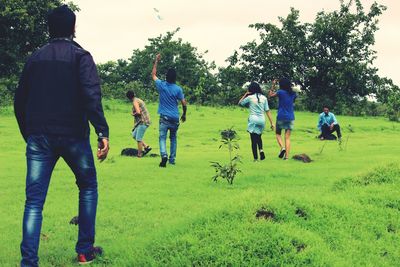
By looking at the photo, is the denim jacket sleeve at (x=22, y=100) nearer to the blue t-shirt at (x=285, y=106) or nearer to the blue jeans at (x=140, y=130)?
the blue jeans at (x=140, y=130)

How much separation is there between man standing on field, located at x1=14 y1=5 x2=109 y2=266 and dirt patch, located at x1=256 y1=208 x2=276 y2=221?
187cm

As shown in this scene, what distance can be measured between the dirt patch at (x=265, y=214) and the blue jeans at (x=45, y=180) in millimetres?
1808

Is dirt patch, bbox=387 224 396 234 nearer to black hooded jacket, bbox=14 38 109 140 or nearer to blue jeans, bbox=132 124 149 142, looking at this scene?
black hooded jacket, bbox=14 38 109 140

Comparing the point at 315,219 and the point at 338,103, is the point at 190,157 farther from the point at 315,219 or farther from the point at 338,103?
the point at 338,103

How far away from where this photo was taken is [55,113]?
504 centimetres

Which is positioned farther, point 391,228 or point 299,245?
point 391,228

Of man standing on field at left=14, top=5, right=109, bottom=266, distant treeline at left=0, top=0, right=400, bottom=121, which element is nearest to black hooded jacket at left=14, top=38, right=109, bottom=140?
man standing on field at left=14, top=5, right=109, bottom=266

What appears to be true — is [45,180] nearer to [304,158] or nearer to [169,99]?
[169,99]

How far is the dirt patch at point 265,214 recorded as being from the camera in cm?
600

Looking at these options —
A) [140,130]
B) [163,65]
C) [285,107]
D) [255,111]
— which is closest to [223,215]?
[255,111]

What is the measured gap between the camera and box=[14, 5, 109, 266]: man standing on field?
16.3 feet

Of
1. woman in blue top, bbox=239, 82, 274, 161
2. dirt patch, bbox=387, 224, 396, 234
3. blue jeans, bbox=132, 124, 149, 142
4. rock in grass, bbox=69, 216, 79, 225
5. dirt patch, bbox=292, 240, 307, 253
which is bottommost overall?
rock in grass, bbox=69, 216, 79, 225

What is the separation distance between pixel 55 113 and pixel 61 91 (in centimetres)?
21

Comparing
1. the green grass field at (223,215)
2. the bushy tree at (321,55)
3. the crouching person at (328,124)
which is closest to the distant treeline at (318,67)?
the bushy tree at (321,55)
